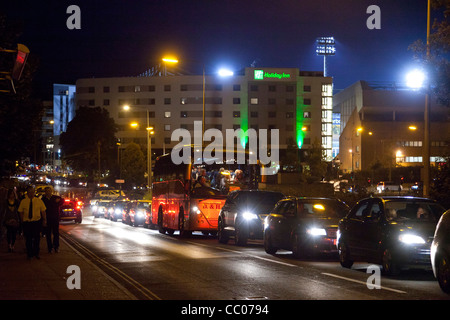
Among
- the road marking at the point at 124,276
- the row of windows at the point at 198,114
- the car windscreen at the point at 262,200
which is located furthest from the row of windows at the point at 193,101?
the road marking at the point at 124,276

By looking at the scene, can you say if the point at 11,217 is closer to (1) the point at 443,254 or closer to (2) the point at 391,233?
(2) the point at 391,233

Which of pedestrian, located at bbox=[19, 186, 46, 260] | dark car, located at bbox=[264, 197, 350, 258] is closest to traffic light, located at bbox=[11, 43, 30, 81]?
pedestrian, located at bbox=[19, 186, 46, 260]

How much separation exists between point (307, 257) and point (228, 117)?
9613 cm

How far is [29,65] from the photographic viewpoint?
2911 cm

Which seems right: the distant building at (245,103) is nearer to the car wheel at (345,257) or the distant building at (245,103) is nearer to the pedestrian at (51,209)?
the pedestrian at (51,209)

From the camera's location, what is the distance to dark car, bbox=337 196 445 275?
13727 millimetres

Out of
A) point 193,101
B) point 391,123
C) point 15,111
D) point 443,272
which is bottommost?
point 443,272

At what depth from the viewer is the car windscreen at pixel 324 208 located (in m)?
19.2

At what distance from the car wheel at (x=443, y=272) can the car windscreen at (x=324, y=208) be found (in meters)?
7.23

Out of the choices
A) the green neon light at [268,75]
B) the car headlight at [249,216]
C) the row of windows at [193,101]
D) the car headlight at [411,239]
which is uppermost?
the green neon light at [268,75]

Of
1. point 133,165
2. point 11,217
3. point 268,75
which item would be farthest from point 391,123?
point 11,217

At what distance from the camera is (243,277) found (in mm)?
13719

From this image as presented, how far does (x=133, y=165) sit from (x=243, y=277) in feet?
247
